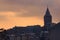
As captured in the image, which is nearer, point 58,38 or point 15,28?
point 58,38

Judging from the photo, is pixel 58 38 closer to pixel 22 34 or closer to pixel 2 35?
pixel 2 35

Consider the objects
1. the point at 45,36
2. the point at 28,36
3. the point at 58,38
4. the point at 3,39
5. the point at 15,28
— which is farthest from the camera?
the point at 15,28

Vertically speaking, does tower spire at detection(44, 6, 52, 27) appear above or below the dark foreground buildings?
above

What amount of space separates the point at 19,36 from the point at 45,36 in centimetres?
2935

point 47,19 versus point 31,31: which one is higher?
point 47,19

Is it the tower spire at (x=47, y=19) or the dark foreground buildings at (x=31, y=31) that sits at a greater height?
the tower spire at (x=47, y=19)

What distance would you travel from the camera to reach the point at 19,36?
14812 cm

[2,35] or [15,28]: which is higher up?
[2,35]

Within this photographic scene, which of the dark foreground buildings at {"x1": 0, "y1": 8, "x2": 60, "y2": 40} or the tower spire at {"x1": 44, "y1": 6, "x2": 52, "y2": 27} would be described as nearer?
the dark foreground buildings at {"x1": 0, "y1": 8, "x2": 60, "y2": 40}

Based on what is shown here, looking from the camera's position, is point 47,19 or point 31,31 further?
point 31,31

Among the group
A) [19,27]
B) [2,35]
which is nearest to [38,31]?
[19,27]

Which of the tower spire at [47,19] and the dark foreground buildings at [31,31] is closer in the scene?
the dark foreground buildings at [31,31]

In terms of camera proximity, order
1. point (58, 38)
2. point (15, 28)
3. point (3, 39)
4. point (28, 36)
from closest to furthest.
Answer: point (3, 39) → point (58, 38) → point (28, 36) → point (15, 28)

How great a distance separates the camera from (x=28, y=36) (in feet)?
466
